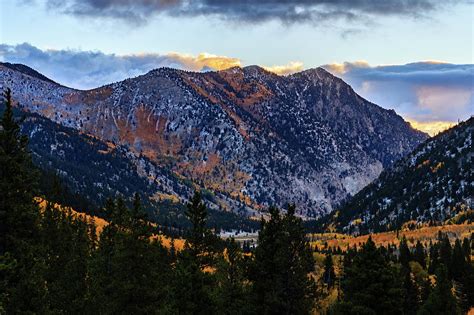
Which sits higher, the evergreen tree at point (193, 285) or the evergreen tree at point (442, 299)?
the evergreen tree at point (193, 285)

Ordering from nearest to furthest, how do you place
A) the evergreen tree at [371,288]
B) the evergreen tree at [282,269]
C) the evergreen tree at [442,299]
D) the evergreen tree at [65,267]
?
the evergreen tree at [371,288]
the evergreen tree at [282,269]
the evergreen tree at [65,267]
the evergreen tree at [442,299]

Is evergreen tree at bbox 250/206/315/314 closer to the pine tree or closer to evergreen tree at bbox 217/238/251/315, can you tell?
evergreen tree at bbox 217/238/251/315

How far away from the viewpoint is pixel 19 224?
36281 millimetres

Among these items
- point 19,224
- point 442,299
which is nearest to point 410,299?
point 442,299

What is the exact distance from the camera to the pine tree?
35.7 m

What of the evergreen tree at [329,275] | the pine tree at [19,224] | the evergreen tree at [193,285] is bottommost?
the evergreen tree at [329,275]

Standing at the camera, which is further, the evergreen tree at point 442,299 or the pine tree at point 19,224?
the evergreen tree at point 442,299

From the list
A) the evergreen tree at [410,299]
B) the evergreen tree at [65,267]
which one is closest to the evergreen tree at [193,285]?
the evergreen tree at [65,267]

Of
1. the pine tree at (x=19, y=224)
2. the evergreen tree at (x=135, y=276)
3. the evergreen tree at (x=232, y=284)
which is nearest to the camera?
the pine tree at (x=19, y=224)

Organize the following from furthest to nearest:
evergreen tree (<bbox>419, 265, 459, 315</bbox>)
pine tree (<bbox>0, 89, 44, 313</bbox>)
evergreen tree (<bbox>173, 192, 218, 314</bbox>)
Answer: evergreen tree (<bbox>419, 265, 459, 315</bbox>)
evergreen tree (<bbox>173, 192, 218, 314</bbox>)
pine tree (<bbox>0, 89, 44, 313</bbox>)

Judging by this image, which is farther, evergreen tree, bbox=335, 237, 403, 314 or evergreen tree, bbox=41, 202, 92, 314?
evergreen tree, bbox=41, 202, 92, 314

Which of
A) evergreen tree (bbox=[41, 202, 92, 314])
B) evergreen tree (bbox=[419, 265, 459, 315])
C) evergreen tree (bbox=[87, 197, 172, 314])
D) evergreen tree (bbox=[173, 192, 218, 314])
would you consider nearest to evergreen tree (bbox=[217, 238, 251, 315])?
evergreen tree (bbox=[173, 192, 218, 314])

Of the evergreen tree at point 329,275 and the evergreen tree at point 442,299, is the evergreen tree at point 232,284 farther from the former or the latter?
the evergreen tree at point 329,275

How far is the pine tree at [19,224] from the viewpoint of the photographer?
35.7 m
